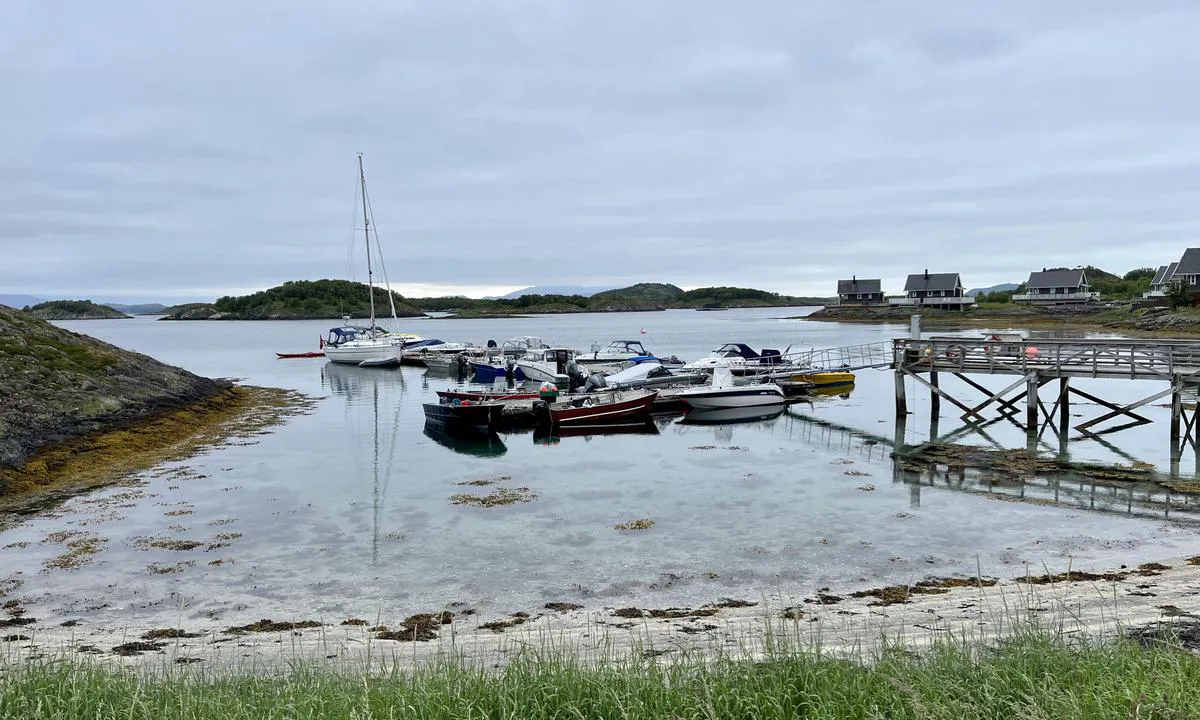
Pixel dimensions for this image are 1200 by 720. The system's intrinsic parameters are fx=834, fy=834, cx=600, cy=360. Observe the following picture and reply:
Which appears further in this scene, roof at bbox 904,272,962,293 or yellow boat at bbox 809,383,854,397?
roof at bbox 904,272,962,293

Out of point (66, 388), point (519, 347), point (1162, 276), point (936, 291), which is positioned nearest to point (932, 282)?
point (936, 291)

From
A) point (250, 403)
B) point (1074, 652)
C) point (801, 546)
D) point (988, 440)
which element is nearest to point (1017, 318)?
point (988, 440)

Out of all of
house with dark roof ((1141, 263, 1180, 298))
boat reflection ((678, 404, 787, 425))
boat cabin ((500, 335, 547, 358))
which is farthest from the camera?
house with dark roof ((1141, 263, 1180, 298))

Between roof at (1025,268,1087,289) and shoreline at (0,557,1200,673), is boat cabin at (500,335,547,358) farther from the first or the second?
roof at (1025,268,1087,289)

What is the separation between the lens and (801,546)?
49.9ft

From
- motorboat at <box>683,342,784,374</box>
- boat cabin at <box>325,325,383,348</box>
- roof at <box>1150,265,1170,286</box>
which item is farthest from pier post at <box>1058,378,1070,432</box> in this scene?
roof at <box>1150,265,1170,286</box>

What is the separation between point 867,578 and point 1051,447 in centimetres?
1549

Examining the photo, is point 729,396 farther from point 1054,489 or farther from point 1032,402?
point 1054,489

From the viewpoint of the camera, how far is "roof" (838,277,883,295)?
153 m

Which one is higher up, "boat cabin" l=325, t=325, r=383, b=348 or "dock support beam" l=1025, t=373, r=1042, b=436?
"boat cabin" l=325, t=325, r=383, b=348

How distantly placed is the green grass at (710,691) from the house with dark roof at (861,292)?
15245cm

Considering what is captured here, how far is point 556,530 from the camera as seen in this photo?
16.7m

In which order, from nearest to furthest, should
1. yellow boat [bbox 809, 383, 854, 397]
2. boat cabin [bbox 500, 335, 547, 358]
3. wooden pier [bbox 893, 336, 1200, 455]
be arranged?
wooden pier [bbox 893, 336, 1200, 455]
yellow boat [bbox 809, 383, 854, 397]
boat cabin [bbox 500, 335, 547, 358]

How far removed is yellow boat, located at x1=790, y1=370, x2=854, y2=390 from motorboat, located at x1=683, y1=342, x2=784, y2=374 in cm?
159
